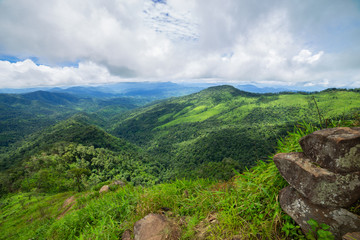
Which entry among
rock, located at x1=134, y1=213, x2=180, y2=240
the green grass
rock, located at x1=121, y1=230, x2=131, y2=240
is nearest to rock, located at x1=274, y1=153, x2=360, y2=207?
the green grass

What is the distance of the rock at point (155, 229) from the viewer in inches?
143

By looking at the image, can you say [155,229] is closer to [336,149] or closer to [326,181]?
[326,181]

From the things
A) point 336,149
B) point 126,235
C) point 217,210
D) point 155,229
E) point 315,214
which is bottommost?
point 126,235

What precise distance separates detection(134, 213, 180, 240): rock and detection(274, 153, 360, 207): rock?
3088mm

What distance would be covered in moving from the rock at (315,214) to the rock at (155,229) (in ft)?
8.79

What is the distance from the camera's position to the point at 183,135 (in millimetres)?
A: 198125

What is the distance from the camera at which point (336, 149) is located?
9.05 ft

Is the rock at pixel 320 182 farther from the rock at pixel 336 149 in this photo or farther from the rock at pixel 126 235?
the rock at pixel 126 235

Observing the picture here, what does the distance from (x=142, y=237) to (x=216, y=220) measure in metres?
2.00

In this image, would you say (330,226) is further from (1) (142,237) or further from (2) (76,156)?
(2) (76,156)

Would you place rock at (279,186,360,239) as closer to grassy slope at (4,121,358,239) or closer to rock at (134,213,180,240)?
grassy slope at (4,121,358,239)

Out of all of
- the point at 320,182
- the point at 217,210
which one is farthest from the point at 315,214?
the point at 217,210

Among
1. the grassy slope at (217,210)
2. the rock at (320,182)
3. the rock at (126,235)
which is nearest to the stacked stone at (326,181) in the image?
the rock at (320,182)

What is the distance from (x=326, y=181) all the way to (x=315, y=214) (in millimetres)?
676
